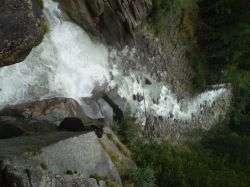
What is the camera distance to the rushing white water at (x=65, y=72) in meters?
9.09

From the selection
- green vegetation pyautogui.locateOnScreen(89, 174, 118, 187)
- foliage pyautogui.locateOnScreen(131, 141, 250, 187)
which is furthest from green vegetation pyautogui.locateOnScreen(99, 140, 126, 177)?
foliage pyautogui.locateOnScreen(131, 141, 250, 187)

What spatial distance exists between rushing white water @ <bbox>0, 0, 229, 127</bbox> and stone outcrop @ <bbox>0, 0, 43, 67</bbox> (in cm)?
104

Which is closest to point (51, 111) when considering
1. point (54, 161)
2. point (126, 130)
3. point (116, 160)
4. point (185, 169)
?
point (116, 160)

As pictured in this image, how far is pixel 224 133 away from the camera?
15.0m

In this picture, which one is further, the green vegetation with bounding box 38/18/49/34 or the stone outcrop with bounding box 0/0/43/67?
the green vegetation with bounding box 38/18/49/34

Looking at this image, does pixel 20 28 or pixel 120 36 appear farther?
pixel 120 36

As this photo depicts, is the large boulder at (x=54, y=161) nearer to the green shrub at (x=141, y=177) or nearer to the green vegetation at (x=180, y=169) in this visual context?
the green shrub at (x=141, y=177)

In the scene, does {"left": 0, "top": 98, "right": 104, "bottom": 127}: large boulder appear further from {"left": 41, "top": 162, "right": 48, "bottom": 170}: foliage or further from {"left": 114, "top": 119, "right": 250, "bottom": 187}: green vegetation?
{"left": 41, "top": 162, "right": 48, "bottom": 170}: foliage

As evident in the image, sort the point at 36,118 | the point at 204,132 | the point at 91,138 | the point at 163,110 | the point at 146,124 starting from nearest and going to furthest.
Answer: the point at 91,138 < the point at 36,118 < the point at 146,124 < the point at 163,110 < the point at 204,132

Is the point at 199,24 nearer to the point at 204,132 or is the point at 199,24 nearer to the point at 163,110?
the point at 163,110

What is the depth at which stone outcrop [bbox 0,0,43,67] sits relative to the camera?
294 inches

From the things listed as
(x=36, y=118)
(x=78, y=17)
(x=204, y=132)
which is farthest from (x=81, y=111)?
(x=204, y=132)

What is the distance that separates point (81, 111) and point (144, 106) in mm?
3058

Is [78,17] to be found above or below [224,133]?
above
